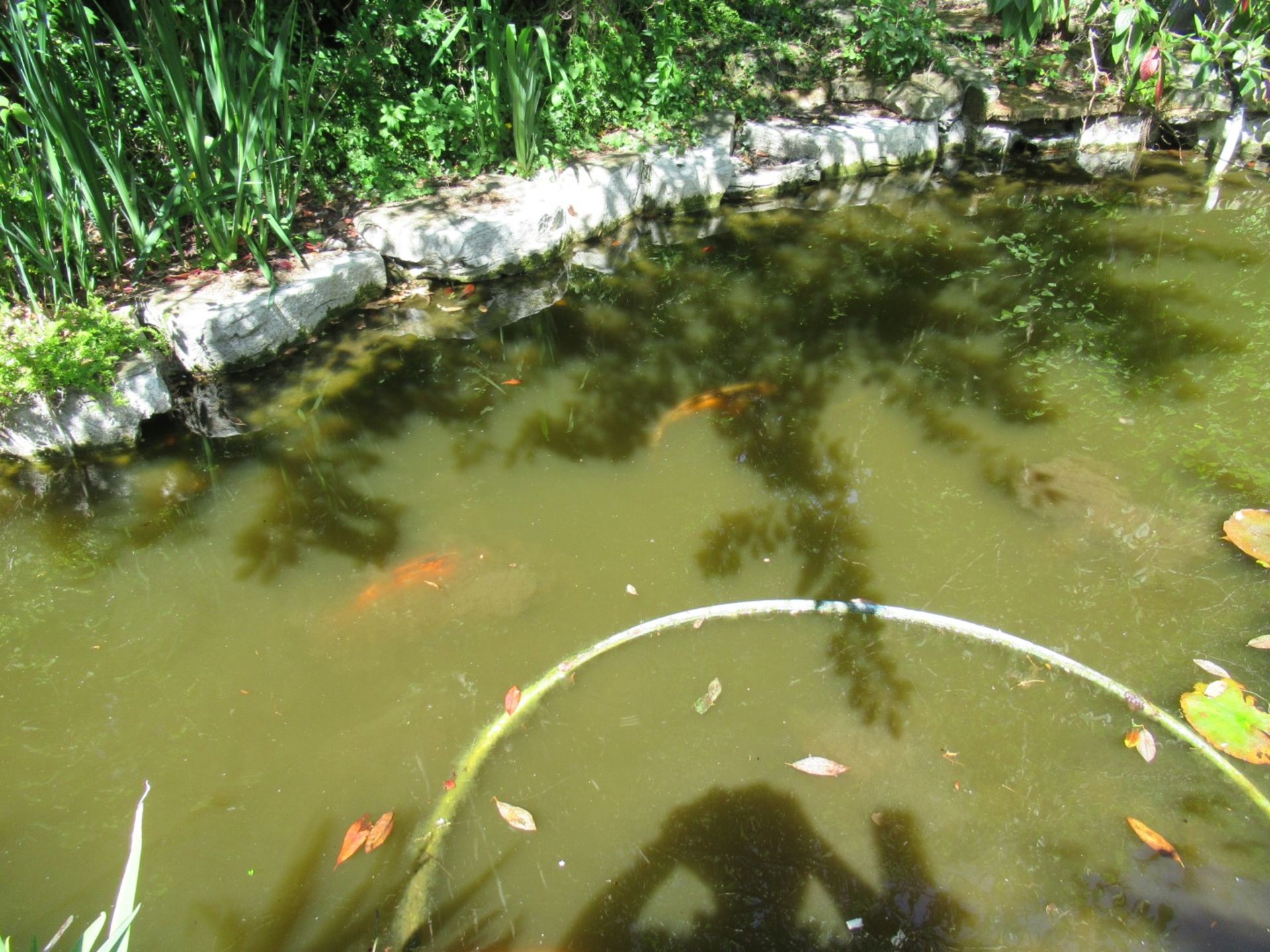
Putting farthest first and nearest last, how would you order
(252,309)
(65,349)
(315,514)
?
(252,309), (65,349), (315,514)

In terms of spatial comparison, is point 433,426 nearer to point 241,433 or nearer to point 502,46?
point 241,433

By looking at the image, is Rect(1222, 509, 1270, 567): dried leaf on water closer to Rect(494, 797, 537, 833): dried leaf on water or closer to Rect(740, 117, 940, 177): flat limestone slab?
Rect(494, 797, 537, 833): dried leaf on water

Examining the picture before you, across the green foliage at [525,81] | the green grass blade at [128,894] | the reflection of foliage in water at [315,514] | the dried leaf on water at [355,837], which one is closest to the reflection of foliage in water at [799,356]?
the reflection of foliage in water at [315,514]

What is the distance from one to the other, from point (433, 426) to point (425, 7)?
261 cm

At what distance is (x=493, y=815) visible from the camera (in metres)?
2.05

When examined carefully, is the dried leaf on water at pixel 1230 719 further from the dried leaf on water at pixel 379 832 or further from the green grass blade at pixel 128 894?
the green grass blade at pixel 128 894

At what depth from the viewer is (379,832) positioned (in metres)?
2.02

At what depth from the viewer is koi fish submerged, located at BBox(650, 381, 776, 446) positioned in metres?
3.25

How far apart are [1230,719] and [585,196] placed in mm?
3690

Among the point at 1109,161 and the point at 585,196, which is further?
the point at 1109,161

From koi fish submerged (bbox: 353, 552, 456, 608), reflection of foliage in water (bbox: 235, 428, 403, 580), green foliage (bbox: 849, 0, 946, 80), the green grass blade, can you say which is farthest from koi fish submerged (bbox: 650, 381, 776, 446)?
green foliage (bbox: 849, 0, 946, 80)

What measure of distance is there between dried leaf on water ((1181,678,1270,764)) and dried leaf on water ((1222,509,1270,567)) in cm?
54

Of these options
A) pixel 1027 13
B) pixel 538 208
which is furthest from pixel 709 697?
pixel 538 208

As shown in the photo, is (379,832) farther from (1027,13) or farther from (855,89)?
(855,89)
